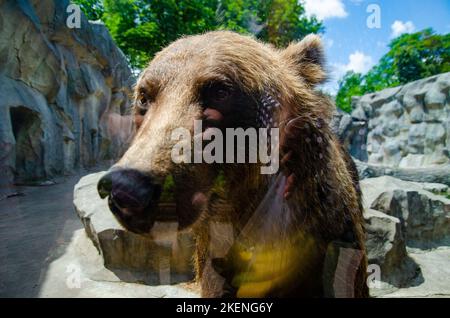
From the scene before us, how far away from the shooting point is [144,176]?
792mm

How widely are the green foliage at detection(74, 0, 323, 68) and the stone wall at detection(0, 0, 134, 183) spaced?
0.75 meters

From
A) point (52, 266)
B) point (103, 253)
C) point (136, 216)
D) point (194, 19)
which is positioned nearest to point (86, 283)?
point (52, 266)

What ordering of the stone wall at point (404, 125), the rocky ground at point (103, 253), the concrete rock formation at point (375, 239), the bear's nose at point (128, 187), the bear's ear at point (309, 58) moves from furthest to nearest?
the stone wall at point (404, 125) → the concrete rock formation at point (375, 239) → the bear's ear at point (309, 58) → the rocky ground at point (103, 253) → the bear's nose at point (128, 187)

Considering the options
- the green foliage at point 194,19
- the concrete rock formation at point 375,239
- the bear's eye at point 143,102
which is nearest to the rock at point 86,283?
the concrete rock formation at point 375,239

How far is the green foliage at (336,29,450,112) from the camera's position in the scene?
12.0ft

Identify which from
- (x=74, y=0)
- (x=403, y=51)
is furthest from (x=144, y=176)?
(x=403, y=51)

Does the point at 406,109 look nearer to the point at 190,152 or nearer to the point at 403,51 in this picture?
the point at 403,51

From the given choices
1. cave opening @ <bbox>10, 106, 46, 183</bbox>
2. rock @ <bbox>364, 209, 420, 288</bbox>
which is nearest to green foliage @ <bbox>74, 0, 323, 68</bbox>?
rock @ <bbox>364, 209, 420, 288</bbox>

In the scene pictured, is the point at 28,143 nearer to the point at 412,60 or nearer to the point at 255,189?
the point at 255,189

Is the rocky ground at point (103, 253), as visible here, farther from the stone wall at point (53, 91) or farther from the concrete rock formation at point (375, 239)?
the stone wall at point (53, 91)

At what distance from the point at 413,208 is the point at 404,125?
560 inches

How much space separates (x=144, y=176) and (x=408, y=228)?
14.9 ft

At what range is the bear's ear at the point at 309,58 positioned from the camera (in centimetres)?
148

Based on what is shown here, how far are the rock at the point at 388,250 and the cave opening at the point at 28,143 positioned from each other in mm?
4958
